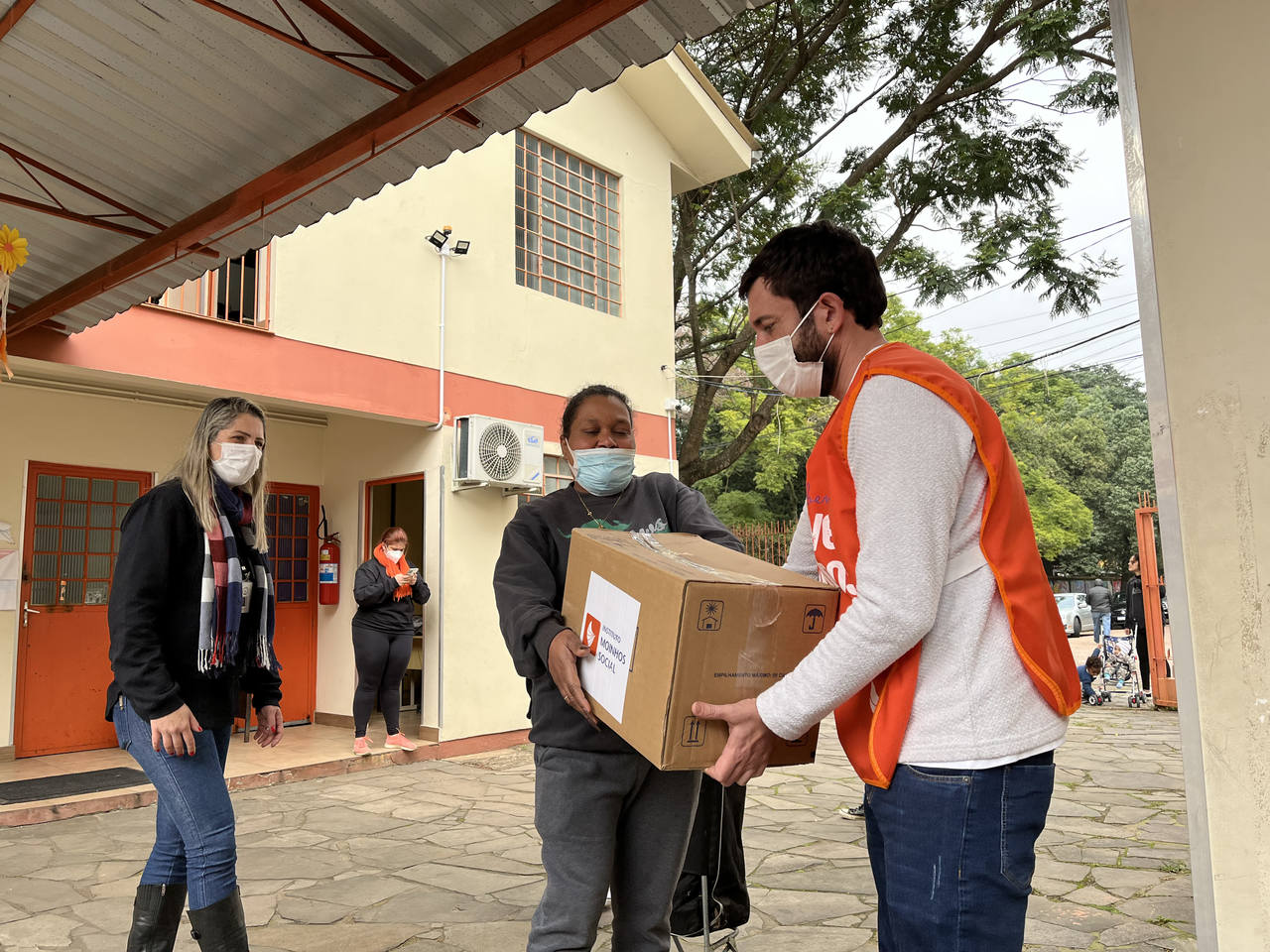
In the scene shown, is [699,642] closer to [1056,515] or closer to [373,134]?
[373,134]

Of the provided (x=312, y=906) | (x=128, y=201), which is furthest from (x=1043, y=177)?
(x=312, y=906)

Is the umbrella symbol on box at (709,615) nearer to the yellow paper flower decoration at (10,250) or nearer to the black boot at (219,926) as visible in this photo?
the black boot at (219,926)

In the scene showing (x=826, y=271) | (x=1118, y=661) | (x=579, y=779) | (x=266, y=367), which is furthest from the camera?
(x=1118, y=661)

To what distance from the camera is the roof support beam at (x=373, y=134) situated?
3.09 metres

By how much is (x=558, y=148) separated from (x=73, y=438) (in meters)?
5.57

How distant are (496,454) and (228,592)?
596cm

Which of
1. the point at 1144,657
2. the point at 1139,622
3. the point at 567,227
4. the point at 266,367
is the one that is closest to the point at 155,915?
the point at 266,367

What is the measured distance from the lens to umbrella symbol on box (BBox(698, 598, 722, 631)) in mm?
1569

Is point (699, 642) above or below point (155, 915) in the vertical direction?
above

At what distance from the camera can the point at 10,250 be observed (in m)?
3.24

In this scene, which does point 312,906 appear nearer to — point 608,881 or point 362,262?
point 608,881

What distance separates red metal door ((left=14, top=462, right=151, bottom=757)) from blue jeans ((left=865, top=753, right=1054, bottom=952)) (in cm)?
766

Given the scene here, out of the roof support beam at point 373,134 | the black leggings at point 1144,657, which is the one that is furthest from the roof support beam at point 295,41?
the black leggings at point 1144,657

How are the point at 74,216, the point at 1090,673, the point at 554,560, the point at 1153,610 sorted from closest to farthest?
the point at 554,560, the point at 74,216, the point at 1153,610, the point at 1090,673
